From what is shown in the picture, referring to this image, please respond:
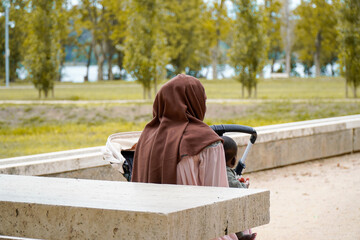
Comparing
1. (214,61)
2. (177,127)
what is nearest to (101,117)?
(177,127)

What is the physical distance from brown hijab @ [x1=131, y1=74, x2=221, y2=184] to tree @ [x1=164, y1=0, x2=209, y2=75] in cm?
4851

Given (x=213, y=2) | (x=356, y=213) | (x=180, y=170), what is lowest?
(x=356, y=213)

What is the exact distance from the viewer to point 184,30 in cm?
5550

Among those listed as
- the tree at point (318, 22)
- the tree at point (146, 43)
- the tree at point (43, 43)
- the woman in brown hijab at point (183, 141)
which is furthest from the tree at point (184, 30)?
the woman in brown hijab at point (183, 141)

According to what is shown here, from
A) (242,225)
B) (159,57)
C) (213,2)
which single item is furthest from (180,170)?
(213,2)

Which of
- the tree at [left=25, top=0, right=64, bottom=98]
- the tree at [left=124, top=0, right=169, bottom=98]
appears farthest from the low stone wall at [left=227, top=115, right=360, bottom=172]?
the tree at [left=25, top=0, right=64, bottom=98]

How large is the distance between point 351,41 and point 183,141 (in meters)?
22.0

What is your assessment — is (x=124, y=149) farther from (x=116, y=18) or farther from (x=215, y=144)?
(x=116, y=18)

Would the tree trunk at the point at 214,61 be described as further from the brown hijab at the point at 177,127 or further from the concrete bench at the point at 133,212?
the concrete bench at the point at 133,212

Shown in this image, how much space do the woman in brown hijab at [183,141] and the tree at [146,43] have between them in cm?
2138

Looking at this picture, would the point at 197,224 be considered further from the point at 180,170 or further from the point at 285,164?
the point at 285,164

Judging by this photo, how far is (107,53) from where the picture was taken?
6378cm

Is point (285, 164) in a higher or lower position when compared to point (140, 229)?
lower

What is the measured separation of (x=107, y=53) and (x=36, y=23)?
38.0 metres
